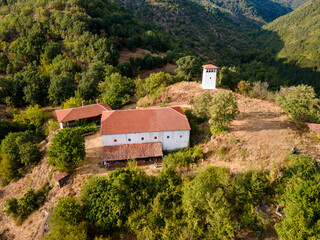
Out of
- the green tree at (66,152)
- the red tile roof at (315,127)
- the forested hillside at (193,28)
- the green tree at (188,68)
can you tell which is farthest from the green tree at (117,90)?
the forested hillside at (193,28)

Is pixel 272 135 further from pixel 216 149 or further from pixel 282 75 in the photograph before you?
pixel 282 75

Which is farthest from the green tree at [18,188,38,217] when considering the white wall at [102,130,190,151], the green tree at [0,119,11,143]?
the green tree at [0,119,11,143]

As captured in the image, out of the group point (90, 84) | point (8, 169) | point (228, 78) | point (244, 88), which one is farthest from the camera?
point (90, 84)

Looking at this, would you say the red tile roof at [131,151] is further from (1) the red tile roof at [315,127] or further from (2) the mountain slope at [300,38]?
(2) the mountain slope at [300,38]

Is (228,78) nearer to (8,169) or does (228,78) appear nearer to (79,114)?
(79,114)

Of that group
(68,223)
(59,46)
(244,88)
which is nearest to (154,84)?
(244,88)

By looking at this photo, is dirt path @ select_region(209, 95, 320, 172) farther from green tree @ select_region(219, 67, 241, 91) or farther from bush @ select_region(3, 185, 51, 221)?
bush @ select_region(3, 185, 51, 221)
